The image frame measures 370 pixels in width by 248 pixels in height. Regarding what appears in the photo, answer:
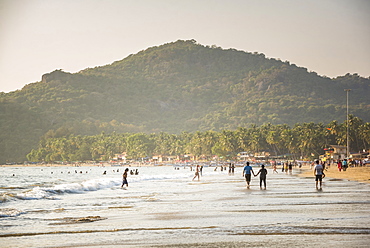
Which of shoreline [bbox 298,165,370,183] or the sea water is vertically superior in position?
shoreline [bbox 298,165,370,183]

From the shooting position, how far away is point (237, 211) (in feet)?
56.0

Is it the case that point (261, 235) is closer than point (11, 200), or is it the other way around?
point (261, 235)

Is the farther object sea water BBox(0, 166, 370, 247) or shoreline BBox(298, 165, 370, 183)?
shoreline BBox(298, 165, 370, 183)

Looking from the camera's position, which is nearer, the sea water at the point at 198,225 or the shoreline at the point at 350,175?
the sea water at the point at 198,225

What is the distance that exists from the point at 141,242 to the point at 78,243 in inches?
59.9

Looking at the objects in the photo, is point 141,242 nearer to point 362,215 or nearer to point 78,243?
point 78,243

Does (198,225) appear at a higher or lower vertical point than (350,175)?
lower

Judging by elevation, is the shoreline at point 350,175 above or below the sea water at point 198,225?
above

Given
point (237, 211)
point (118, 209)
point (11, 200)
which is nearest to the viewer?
point (237, 211)

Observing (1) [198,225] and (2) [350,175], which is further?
(2) [350,175]

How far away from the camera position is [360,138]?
475 ft

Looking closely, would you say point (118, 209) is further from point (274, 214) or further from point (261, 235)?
point (261, 235)

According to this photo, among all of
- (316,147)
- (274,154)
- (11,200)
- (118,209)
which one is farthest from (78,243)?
(274,154)

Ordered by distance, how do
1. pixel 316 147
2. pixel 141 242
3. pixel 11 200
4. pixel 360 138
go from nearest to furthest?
pixel 141 242 < pixel 11 200 < pixel 360 138 < pixel 316 147
